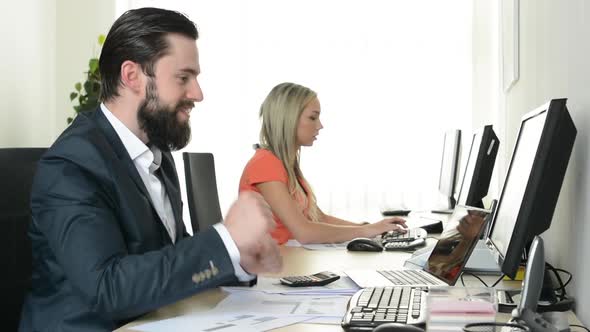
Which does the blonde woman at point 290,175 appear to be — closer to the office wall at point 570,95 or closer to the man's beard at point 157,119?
the office wall at point 570,95

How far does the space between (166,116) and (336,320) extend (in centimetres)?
61

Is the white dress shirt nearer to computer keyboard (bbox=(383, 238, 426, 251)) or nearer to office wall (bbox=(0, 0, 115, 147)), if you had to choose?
computer keyboard (bbox=(383, 238, 426, 251))

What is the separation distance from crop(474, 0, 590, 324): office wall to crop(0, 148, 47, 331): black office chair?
43.5 inches

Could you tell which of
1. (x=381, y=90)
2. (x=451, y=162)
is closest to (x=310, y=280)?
(x=451, y=162)

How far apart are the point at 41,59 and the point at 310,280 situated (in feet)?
8.29

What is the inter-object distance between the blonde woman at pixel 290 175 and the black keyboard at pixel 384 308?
1.10 m

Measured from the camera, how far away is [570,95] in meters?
1.51

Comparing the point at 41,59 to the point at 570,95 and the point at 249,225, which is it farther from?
the point at 570,95

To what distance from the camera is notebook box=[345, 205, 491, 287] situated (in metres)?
1.57

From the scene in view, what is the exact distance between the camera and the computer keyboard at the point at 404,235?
252 cm

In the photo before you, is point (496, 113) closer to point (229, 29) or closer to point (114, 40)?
point (229, 29)

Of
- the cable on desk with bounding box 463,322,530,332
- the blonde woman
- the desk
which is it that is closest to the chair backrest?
the blonde woman

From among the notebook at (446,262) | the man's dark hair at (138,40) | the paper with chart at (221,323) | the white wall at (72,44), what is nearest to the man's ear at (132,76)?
the man's dark hair at (138,40)

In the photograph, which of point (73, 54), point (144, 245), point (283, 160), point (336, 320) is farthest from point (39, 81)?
point (336, 320)
